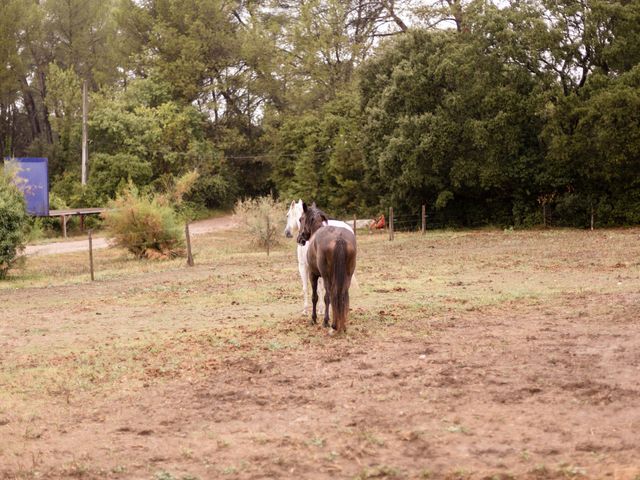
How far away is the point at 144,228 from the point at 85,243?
32.9ft

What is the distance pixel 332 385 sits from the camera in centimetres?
795

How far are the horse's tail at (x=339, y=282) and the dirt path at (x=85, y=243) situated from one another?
14.9 metres

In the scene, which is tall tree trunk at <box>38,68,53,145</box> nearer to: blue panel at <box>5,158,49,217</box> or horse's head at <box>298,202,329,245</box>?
blue panel at <box>5,158,49,217</box>

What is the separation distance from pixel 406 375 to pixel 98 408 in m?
3.00

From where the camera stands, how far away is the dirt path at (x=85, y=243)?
101ft

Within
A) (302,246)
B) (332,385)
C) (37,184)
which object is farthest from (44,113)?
(332,385)

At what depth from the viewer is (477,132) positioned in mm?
30641

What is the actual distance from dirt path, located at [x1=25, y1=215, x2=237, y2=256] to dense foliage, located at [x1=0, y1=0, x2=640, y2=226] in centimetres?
304

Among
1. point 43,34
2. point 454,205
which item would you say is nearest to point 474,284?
point 454,205

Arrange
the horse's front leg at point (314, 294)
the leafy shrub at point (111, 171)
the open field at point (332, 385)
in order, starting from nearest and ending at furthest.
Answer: the open field at point (332, 385) → the horse's front leg at point (314, 294) → the leafy shrub at point (111, 171)

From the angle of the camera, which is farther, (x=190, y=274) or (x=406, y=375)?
(x=190, y=274)

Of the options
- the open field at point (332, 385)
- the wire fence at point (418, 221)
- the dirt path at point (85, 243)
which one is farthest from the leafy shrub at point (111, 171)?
the open field at point (332, 385)

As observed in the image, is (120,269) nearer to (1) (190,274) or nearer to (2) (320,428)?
(1) (190,274)

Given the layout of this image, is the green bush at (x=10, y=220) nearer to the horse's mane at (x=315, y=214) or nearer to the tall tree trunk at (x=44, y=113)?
the horse's mane at (x=315, y=214)
